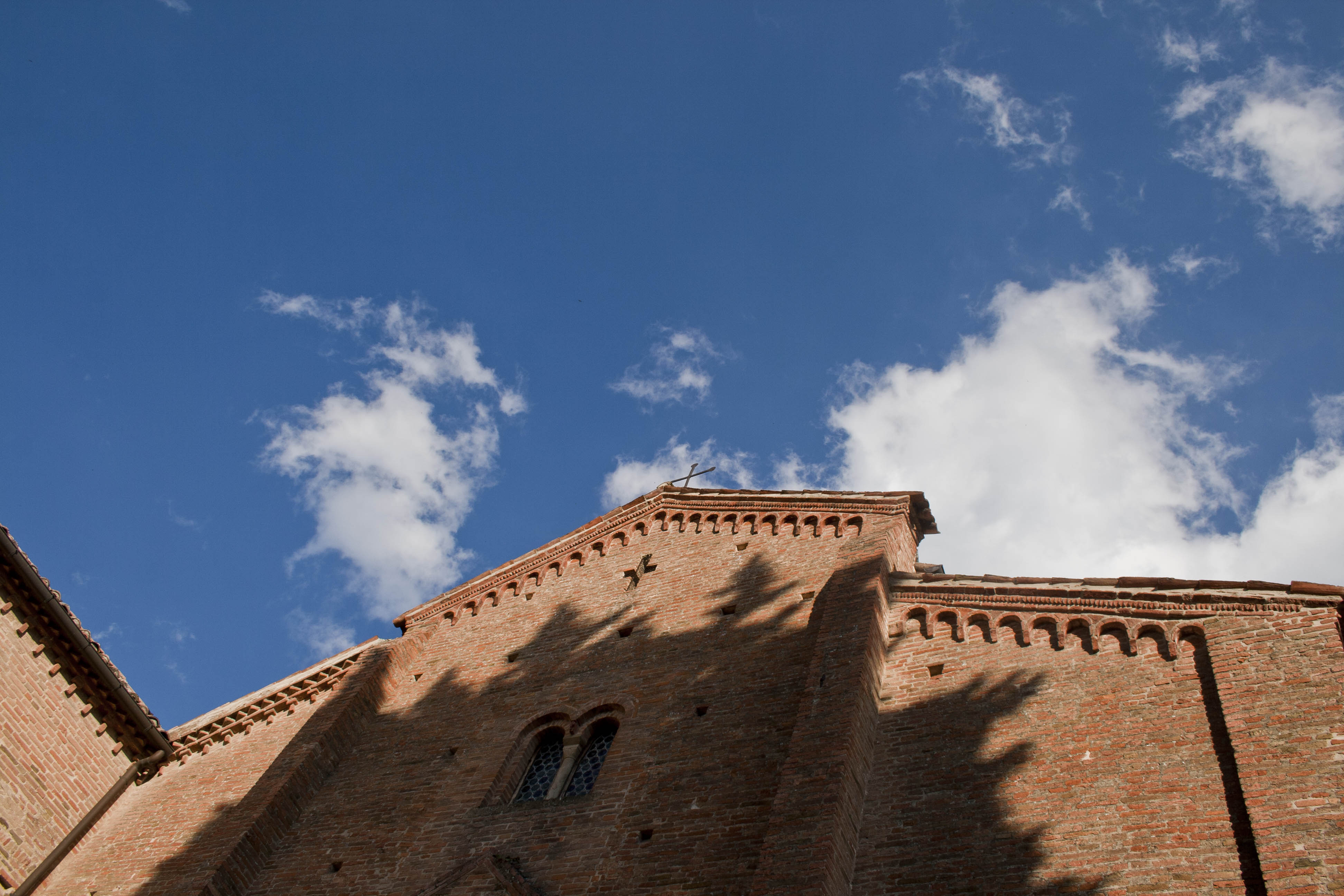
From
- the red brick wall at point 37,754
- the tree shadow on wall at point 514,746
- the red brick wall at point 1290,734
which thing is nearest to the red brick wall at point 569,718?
the tree shadow on wall at point 514,746

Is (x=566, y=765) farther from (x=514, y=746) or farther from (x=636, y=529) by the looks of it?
(x=636, y=529)

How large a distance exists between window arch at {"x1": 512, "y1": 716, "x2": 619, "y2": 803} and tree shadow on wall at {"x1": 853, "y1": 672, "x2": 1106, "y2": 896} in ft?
11.4

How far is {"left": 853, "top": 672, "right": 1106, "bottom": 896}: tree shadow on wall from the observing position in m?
7.58

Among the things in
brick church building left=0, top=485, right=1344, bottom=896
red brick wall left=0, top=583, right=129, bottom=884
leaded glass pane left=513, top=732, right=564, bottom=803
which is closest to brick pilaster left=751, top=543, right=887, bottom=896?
brick church building left=0, top=485, right=1344, bottom=896

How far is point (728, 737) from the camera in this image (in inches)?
397

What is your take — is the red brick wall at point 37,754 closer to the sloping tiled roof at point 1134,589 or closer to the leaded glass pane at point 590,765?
the leaded glass pane at point 590,765

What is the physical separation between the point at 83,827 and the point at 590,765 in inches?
Answer: 308

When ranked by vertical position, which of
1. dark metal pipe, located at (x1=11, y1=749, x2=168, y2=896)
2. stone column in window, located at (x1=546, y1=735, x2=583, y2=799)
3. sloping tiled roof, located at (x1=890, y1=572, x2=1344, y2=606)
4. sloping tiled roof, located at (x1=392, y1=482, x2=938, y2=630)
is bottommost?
dark metal pipe, located at (x1=11, y1=749, x2=168, y2=896)

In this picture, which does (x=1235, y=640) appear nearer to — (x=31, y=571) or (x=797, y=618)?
(x=797, y=618)

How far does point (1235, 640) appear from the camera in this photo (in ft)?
27.5

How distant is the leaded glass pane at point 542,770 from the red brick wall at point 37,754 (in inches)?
267

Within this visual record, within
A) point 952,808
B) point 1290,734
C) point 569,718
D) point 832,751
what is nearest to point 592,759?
point 569,718

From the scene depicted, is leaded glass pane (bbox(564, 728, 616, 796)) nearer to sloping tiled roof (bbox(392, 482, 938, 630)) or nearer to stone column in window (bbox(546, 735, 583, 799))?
stone column in window (bbox(546, 735, 583, 799))

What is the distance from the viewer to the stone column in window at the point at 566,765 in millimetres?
10828
